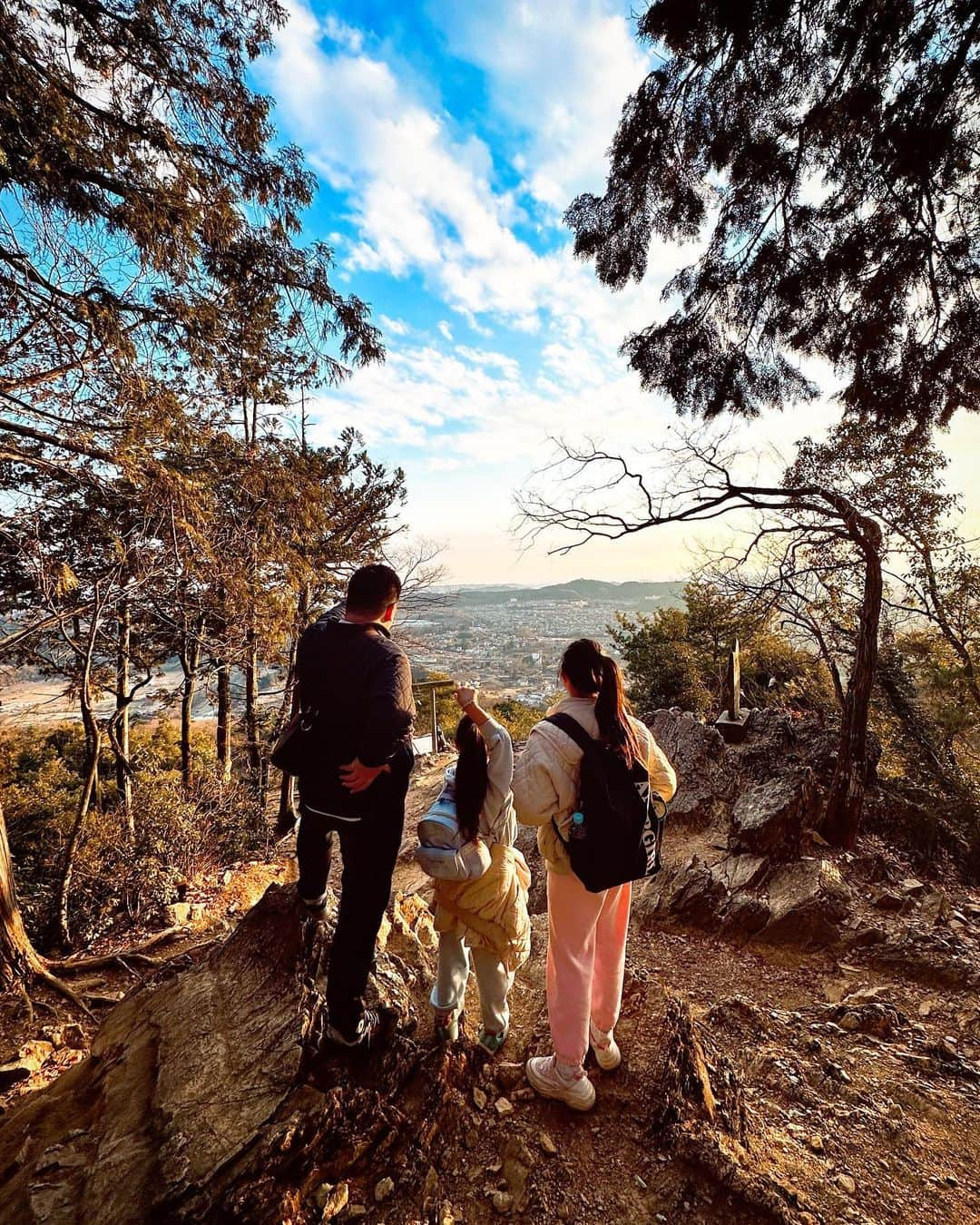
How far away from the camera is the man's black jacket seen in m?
1.84

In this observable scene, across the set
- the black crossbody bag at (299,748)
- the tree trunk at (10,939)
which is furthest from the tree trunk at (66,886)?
the black crossbody bag at (299,748)

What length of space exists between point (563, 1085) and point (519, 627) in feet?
42.4

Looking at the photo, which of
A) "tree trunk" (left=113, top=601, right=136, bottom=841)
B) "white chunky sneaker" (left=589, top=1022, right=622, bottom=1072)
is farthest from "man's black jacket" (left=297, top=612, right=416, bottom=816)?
"tree trunk" (left=113, top=601, right=136, bottom=841)

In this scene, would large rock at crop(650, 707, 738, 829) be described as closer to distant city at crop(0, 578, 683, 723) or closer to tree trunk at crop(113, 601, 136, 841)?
distant city at crop(0, 578, 683, 723)

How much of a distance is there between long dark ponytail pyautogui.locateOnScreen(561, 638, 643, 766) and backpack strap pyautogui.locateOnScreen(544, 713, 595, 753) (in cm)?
7

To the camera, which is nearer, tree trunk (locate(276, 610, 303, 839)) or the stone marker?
the stone marker

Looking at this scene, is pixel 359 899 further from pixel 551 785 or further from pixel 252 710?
pixel 252 710

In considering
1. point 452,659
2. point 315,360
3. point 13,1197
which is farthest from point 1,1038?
point 452,659

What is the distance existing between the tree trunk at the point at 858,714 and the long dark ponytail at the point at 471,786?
4.09 m

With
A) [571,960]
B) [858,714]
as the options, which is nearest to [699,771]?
[858,714]

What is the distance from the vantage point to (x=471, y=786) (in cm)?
189

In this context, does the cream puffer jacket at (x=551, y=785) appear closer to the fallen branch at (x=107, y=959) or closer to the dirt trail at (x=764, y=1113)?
the dirt trail at (x=764, y=1113)

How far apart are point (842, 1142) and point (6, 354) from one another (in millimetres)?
5758

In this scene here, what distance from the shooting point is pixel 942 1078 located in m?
2.20
